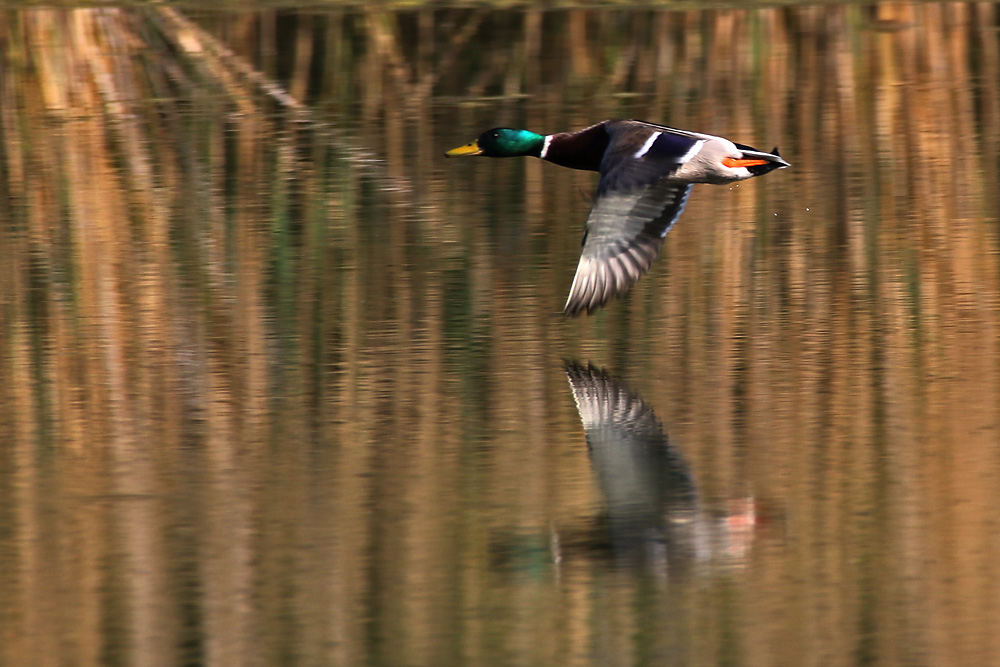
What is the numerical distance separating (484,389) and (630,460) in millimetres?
840

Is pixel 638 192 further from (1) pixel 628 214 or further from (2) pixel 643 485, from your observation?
(2) pixel 643 485

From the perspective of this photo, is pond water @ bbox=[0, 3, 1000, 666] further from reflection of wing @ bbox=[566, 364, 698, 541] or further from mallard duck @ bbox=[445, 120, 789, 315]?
mallard duck @ bbox=[445, 120, 789, 315]

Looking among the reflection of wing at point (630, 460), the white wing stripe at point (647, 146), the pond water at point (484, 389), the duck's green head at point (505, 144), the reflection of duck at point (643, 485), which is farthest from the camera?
the duck's green head at point (505, 144)

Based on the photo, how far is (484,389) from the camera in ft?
20.1

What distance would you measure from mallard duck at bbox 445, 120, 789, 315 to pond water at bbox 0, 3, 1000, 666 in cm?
26

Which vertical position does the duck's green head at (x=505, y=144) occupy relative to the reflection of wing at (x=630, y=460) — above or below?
above

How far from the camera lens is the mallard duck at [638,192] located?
652cm

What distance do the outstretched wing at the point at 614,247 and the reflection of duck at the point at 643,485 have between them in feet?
1.24

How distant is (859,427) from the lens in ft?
18.6

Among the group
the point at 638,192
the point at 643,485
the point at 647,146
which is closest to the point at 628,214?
the point at 638,192

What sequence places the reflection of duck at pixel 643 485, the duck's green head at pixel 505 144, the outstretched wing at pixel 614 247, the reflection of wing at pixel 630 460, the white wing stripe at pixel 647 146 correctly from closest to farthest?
the reflection of duck at pixel 643 485, the reflection of wing at pixel 630 460, the outstretched wing at pixel 614 247, the white wing stripe at pixel 647 146, the duck's green head at pixel 505 144

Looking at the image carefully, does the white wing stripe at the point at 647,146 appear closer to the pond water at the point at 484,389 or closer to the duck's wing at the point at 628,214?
the duck's wing at the point at 628,214

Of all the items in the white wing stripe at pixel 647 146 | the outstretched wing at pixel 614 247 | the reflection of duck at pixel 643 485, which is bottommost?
the reflection of duck at pixel 643 485

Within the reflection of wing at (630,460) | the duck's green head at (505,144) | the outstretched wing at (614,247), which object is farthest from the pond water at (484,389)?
the duck's green head at (505,144)
